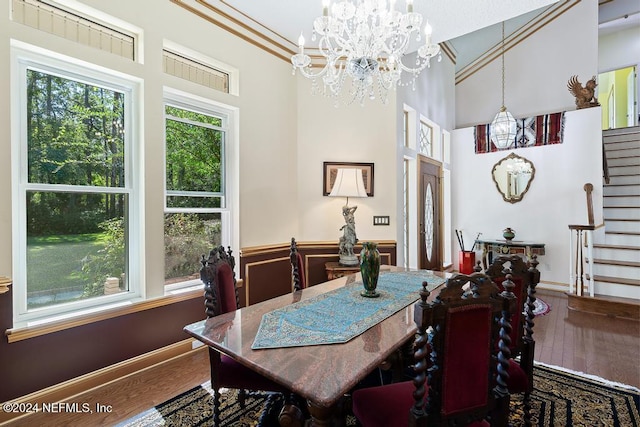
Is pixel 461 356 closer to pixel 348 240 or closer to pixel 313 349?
pixel 313 349

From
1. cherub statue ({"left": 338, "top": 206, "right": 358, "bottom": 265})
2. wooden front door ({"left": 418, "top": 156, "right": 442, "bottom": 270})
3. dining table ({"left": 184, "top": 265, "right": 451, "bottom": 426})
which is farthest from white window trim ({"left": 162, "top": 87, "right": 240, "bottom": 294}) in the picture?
wooden front door ({"left": 418, "top": 156, "right": 442, "bottom": 270})

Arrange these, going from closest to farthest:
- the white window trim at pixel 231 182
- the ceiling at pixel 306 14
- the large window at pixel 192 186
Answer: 1. the large window at pixel 192 186
2. the ceiling at pixel 306 14
3. the white window trim at pixel 231 182

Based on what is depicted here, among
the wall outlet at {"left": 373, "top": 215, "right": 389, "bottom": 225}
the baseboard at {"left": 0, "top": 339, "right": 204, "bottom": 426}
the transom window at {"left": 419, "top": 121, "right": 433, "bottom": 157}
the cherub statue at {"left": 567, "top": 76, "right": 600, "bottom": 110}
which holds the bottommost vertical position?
the baseboard at {"left": 0, "top": 339, "right": 204, "bottom": 426}

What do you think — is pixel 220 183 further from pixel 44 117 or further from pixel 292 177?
pixel 44 117

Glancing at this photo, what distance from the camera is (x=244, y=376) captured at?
64.3 inches

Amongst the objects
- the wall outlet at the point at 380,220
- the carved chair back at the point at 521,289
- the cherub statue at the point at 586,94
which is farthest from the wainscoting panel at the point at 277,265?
the cherub statue at the point at 586,94

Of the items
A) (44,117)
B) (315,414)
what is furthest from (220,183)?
(315,414)

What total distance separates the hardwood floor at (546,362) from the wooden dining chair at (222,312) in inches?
26.3

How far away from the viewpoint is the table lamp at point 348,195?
349 cm

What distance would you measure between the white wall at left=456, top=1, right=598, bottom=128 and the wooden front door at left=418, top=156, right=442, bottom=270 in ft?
6.72

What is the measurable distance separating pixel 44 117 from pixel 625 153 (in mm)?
8507

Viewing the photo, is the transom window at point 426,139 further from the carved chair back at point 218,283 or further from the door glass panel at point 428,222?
the carved chair back at point 218,283

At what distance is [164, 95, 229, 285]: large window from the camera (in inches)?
114

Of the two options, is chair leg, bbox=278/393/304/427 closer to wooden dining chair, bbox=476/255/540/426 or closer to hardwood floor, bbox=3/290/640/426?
wooden dining chair, bbox=476/255/540/426
